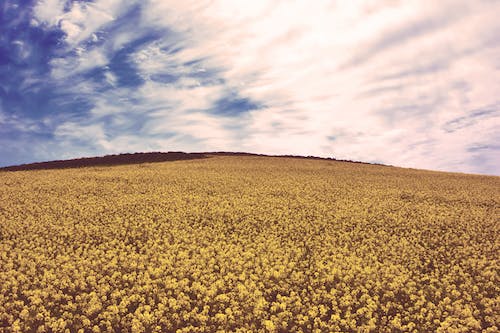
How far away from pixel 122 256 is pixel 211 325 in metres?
5.35

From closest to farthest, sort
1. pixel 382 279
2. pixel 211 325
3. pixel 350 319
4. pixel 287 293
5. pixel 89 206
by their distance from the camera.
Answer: pixel 211 325 < pixel 350 319 < pixel 287 293 < pixel 382 279 < pixel 89 206

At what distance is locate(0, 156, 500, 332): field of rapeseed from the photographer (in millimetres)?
9508

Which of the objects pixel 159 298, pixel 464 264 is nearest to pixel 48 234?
→ pixel 159 298

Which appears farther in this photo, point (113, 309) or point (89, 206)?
point (89, 206)

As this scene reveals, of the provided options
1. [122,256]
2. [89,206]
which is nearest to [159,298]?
[122,256]

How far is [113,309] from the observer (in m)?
9.21

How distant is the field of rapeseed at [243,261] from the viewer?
9.51m

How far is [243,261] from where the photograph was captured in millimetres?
12672

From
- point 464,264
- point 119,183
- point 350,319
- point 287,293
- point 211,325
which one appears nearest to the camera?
point 211,325

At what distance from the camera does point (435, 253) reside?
14.9m

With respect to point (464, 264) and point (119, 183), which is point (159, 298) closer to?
point (464, 264)

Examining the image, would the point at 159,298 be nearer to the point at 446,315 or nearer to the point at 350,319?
the point at 350,319

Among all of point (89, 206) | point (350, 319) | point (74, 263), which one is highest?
point (89, 206)

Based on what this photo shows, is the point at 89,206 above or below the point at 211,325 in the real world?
above
